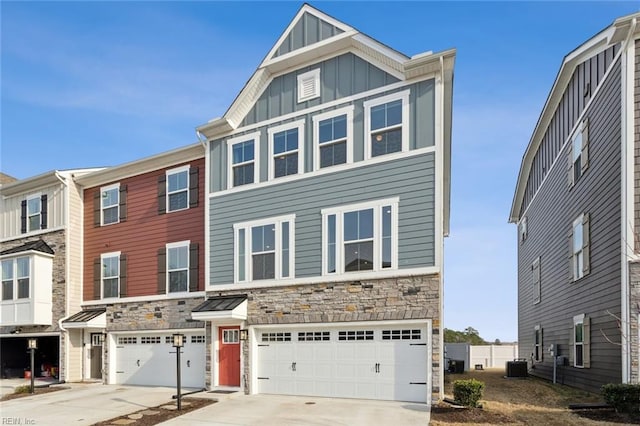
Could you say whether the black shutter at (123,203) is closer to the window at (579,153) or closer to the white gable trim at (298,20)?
the white gable trim at (298,20)

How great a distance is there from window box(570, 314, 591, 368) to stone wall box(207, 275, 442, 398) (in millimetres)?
4951

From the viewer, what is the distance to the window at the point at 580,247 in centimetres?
1410

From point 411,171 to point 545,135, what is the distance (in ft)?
35.6

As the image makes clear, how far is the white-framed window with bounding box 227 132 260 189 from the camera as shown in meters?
15.3

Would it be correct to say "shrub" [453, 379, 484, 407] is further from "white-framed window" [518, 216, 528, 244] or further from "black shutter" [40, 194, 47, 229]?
"black shutter" [40, 194, 47, 229]

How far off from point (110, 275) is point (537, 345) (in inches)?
687

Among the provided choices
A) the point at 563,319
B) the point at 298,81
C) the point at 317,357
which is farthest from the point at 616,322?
the point at 298,81

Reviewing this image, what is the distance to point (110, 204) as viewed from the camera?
1927 cm

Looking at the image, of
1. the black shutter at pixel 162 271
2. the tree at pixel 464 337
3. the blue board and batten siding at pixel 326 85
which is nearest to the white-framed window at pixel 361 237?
the blue board and batten siding at pixel 326 85

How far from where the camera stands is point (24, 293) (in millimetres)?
19188

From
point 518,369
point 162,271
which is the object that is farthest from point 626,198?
point 162,271

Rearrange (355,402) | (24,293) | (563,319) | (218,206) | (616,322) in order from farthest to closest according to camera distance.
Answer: (24,293) < (563,319) < (218,206) < (355,402) < (616,322)

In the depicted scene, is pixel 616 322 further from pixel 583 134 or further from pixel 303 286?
pixel 303 286

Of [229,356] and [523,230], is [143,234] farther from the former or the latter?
[523,230]
